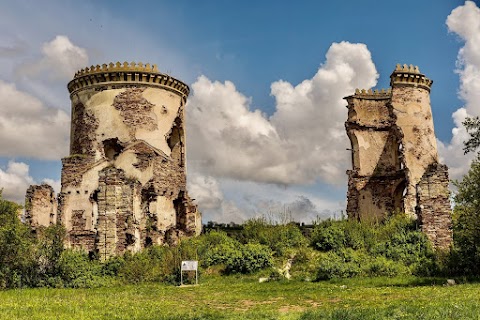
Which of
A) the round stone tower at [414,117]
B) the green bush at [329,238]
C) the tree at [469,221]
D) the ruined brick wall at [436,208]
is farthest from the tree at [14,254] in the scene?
the round stone tower at [414,117]

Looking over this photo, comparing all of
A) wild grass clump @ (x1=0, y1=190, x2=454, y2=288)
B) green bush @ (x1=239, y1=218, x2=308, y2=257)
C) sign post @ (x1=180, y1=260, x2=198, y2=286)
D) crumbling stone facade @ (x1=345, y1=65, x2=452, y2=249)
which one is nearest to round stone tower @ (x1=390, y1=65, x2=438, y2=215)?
crumbling stone facade @ (x1=345, y1=65, x2=452, y2=249)

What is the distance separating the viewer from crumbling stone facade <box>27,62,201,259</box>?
26.8 meters

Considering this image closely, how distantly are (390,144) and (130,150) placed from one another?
16.0m

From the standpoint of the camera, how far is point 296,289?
1574 cm

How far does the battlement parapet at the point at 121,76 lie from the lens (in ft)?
94.3

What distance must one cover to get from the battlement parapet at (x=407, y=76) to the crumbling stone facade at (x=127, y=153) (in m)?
12.6

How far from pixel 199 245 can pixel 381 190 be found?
1398cm

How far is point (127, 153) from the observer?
2730 cm

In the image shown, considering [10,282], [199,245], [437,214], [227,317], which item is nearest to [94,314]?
[227,317]

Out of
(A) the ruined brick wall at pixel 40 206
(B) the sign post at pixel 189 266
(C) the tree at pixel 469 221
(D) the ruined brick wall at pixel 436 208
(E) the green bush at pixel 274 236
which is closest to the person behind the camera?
(C) the tree at pixel 469 221

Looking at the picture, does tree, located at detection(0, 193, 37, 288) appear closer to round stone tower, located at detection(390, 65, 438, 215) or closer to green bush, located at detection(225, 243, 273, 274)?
green bush, located at detection(225, 243, 273, 274)

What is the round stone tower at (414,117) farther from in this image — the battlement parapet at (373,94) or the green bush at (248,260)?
the green bush at (248,260)

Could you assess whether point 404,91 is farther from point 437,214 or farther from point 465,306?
point 465,306

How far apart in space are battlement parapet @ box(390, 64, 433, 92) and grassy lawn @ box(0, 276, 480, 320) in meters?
17.3
